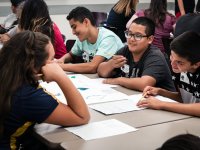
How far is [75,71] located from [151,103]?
1090mm

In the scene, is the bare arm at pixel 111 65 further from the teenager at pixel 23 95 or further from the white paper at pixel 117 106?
the teenager at pixel 23 95

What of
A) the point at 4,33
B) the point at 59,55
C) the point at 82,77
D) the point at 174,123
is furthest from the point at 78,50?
the point at 174,123

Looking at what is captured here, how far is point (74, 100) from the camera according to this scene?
1.71 metres

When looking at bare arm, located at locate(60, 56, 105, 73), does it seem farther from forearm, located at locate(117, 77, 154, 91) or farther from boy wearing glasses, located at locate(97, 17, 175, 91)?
forearm, located at locate(117, 77, 154, 91)

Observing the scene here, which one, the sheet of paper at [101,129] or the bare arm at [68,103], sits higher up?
the bare arm at [68,103]

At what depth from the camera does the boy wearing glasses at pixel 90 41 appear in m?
2.92

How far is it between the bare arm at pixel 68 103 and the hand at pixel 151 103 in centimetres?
40

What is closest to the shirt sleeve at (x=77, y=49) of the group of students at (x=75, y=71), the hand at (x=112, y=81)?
Answer: the group of students at (x=75, y=71)

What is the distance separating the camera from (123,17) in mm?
4289

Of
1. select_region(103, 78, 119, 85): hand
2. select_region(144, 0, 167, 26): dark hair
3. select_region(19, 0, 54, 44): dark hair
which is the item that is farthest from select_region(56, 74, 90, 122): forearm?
select_region(144, 0, 167, 26): dark hair

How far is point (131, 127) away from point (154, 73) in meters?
0.82

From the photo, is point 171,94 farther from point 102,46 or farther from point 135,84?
point 102,46

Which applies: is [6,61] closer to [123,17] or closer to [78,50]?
[78,50]

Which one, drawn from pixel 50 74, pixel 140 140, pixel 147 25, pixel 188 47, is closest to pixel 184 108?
pixel 188 47
